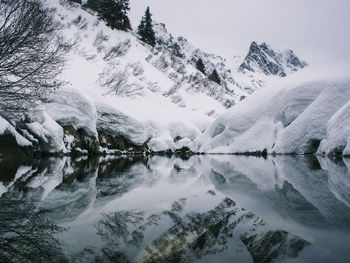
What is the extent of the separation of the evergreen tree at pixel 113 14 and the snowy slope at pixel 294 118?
24.8m

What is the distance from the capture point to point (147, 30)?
4734cm

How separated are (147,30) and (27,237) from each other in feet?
161

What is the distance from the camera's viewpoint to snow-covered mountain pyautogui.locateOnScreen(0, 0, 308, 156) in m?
13.3

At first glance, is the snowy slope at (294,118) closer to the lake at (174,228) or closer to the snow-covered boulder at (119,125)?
the snow-covered boulder at (119,125)

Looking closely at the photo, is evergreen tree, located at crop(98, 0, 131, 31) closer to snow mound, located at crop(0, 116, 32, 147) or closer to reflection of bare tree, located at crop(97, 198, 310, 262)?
snow mound, located at crop(0, 116, 32, 147)

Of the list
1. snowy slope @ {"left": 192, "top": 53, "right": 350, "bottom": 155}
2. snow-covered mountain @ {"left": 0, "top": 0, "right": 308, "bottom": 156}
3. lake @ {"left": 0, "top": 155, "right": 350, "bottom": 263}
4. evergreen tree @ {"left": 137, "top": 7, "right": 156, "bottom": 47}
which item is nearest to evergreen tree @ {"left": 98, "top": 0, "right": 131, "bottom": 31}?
Result: snow-covered mountain @ {"left": 0, "top": 0, "right": 308, "bottom": 156}

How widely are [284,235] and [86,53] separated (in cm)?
2515

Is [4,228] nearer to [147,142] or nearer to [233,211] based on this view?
[233,211]

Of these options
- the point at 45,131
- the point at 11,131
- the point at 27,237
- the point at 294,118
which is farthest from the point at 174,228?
the point at 294,118

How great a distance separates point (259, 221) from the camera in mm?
2070

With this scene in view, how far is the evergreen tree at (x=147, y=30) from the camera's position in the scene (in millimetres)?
46781

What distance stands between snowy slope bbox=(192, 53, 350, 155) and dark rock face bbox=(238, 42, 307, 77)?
11677 cm

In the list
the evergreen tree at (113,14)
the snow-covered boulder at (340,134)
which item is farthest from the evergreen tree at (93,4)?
the snow-covered boulder at (340,134)

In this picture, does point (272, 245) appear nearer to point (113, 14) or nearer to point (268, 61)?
point (113, 14)
